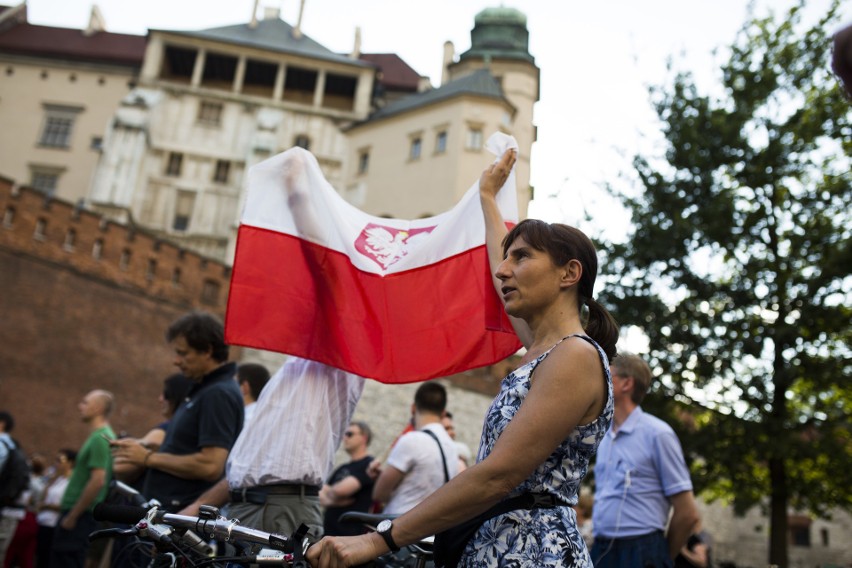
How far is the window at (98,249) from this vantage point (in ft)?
90.4

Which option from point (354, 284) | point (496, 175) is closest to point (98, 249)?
point (354, 284)

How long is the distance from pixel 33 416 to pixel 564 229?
25.5 meters

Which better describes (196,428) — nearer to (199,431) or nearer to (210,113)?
(199,431)

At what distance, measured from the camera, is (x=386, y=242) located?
195 inches

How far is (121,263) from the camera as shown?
1113 inches

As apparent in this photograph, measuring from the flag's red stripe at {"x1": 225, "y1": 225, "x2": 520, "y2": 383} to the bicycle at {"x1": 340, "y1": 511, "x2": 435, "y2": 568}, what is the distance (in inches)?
33.0

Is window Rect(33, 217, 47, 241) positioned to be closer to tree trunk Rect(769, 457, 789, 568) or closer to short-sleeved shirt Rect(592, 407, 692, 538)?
tree trunk Rect(769, 457, 789, 568)

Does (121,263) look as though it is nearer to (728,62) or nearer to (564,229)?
(728,62)

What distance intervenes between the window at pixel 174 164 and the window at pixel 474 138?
1682cm

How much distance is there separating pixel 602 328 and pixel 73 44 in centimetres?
5797

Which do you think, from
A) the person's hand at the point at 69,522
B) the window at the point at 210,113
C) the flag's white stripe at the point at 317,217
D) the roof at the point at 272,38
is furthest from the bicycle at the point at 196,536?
the roof at the point at 272,38

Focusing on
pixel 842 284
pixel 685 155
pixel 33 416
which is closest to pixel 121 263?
pixel 33 416

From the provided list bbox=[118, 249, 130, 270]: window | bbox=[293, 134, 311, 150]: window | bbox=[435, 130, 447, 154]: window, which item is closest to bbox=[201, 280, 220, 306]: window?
bbox=[118, 249, 130, 270]: window

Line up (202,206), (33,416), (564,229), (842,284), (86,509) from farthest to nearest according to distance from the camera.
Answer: (202,206), (33,416), (842,284), (86,509), (564,229)
